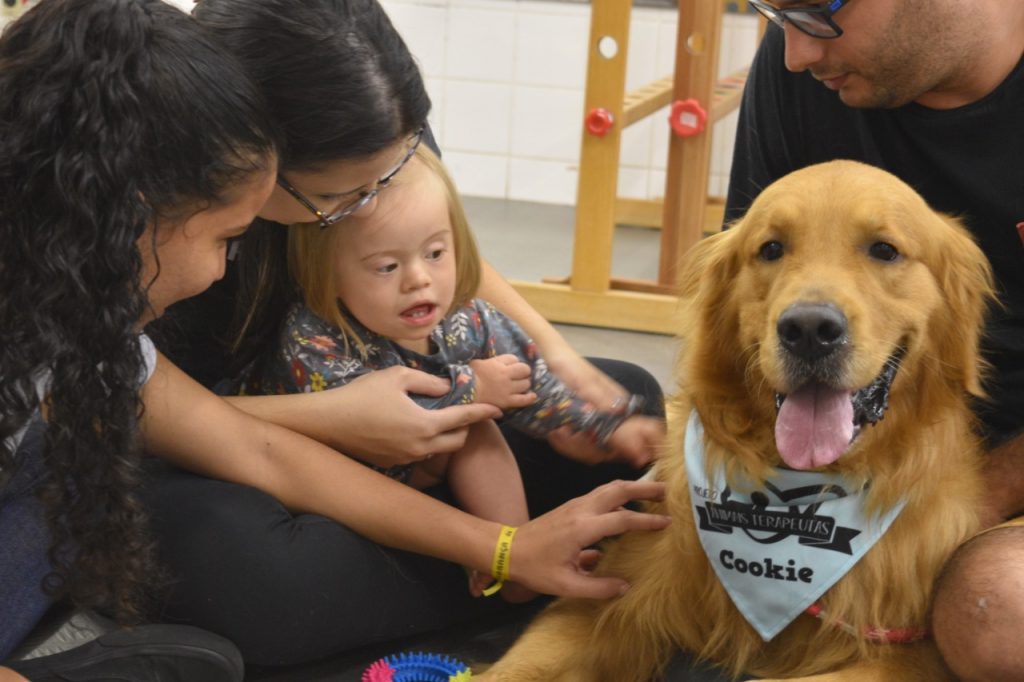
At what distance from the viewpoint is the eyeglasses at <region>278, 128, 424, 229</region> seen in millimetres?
1945

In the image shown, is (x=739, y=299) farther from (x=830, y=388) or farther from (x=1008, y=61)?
(x=1008, y=61)

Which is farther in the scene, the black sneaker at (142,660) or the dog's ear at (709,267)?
the dog's ear at (709,267)

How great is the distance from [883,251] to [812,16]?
44 cm

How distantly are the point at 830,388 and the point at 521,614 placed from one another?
84cm

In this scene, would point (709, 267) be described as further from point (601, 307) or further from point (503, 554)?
point (601, 307)

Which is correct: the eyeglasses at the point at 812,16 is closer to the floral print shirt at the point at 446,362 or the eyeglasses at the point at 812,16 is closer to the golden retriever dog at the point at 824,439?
the golden retriever dog at the point at 824,439

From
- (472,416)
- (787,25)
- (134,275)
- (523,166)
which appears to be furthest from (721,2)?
(134,275)

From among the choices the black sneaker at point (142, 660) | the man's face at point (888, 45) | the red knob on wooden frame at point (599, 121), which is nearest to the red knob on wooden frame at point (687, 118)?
the red knob on wooden frame at point (599, 121)

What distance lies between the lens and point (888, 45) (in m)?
2.01

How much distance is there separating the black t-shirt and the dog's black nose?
476mm

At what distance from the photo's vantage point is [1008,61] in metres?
2.03

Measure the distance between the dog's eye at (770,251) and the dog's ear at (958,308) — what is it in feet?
0.70

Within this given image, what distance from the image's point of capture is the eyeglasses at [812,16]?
1.98 meters

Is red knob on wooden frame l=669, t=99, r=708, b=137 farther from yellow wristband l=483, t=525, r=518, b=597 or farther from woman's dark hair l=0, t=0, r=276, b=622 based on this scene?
woman's dark hair l=0, t=0, r=276, b=622
